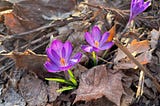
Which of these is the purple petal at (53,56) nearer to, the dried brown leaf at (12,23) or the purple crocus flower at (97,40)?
the purple crocus flower at (97,40)

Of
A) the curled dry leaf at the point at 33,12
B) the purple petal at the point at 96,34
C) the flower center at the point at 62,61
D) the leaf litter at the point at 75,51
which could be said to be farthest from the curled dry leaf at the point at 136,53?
the curled dry leaf at the point at 33,12

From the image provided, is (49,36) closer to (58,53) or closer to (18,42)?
(18,42)

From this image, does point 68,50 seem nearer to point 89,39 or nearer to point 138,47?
point 89,39

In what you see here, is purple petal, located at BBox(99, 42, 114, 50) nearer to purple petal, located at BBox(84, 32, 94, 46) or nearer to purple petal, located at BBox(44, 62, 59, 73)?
purple petal, located at BBox(84, 32, 94, 46)

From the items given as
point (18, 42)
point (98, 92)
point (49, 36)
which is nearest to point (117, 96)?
point (98, 92)

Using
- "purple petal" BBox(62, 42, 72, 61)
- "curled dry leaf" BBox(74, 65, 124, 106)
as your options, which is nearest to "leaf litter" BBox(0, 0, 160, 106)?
"curled dry leaf" BBox(74, 65, 124, 106)

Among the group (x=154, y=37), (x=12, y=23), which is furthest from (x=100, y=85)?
(x=12, y=23)
